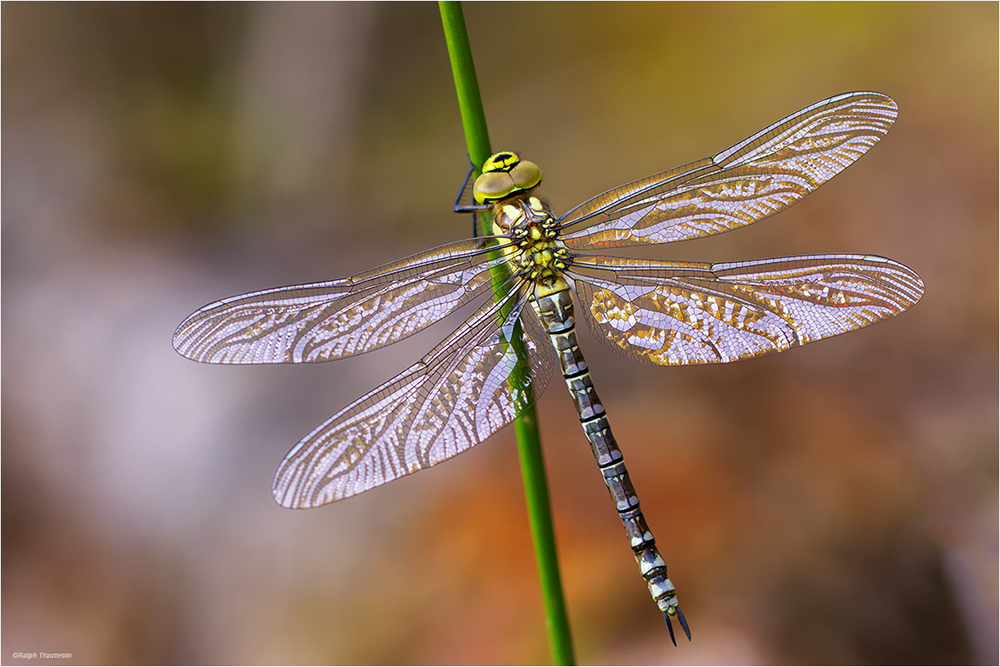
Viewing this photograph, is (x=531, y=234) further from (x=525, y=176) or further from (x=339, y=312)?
(x=339, y=312)

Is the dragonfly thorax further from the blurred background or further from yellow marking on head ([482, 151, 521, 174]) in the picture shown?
the blurred background

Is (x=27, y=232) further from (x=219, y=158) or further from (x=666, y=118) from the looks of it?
(x=666, y=118)

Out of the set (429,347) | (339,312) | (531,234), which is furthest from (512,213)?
(429,347)

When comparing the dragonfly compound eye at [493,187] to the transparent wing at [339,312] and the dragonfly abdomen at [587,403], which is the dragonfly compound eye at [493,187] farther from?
the dragonfly abdomen at [587,403]


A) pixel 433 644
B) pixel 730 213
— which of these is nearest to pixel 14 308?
pixel 433 644

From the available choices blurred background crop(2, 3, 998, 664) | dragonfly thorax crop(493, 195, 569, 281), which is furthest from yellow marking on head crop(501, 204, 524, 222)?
blurred background crop(2, 3, 998, 664)

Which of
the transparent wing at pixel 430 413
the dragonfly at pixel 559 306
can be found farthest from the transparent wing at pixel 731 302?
the transparent wing at pixel 430 413
